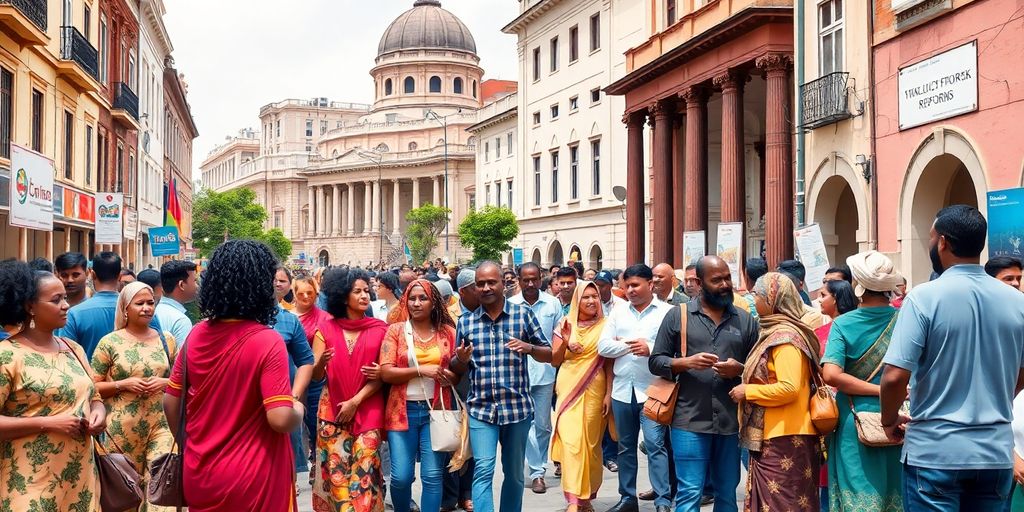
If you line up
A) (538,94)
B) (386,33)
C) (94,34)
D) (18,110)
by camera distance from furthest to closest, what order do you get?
(386,33), (538,94), (94,34), (18,110)

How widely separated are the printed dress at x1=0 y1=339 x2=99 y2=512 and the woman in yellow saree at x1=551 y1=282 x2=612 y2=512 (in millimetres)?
3676

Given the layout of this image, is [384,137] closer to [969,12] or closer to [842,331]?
[969,12]

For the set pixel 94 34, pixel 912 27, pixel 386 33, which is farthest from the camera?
pixel 386 33

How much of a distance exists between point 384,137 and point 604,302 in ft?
293

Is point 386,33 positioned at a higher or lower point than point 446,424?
higher

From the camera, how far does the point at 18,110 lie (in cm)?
1909

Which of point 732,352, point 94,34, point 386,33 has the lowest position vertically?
point 732,352

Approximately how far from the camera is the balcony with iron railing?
16953mm

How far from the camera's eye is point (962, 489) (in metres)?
4.21

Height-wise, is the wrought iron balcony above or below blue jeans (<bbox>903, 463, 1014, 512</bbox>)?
above

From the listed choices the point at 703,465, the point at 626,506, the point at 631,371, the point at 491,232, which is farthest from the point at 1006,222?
the point at 491,232

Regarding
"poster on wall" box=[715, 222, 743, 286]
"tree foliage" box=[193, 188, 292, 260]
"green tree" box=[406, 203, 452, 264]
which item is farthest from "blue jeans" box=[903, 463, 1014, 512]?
"tree foliage" box=[193, 188, 292, 260]

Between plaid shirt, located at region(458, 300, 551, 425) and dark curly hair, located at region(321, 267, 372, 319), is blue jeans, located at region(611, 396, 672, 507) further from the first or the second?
dark curly hair, located at region(321, 267, 372, 319)

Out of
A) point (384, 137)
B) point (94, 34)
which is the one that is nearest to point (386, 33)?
point (384, 137)
